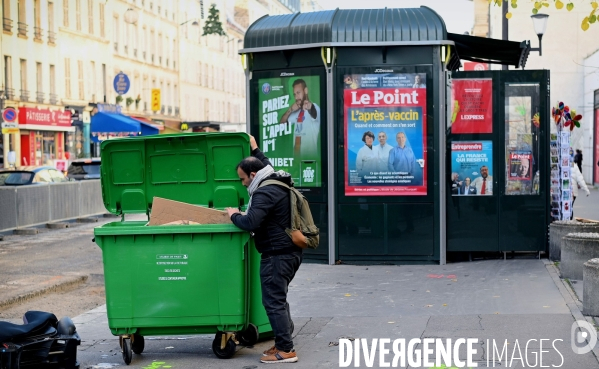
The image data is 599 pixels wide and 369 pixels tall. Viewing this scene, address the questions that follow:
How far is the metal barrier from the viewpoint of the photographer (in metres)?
20.7

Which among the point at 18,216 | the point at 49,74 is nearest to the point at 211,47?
the point at 49,74

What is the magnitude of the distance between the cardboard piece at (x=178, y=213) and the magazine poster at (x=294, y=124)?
563 cm

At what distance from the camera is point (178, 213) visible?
782cm

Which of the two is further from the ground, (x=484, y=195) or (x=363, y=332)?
(x=484, y=195)

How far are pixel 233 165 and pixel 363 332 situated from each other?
72.3 inches

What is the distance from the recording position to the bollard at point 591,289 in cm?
862

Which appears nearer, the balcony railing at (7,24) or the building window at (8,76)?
the building window at (8,76)

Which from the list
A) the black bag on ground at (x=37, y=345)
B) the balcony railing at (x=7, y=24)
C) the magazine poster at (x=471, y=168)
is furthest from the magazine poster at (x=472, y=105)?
the balcony railing at (x=7, y=24)

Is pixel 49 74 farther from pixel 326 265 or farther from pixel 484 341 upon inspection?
pixel 484 341

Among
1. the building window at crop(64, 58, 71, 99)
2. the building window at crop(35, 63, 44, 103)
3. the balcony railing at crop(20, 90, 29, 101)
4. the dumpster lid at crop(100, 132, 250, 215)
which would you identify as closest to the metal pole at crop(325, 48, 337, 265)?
the dumpster lid at crop(100, 132, 250, 215)

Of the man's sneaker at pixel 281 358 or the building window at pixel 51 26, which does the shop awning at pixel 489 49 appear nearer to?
the man's sneaker at pixel 281 358

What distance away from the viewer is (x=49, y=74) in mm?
48656

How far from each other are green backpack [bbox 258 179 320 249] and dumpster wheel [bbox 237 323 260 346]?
3.17 feet

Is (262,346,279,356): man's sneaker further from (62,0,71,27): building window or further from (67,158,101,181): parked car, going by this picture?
(62,0,71,27): building window
